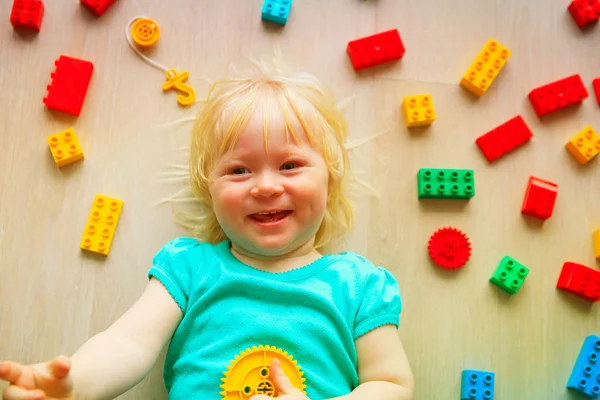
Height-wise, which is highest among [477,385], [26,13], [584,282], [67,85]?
[26,13]

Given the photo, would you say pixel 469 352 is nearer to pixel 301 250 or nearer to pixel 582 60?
pixel 301 250

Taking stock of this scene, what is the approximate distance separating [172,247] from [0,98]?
481 millimetres

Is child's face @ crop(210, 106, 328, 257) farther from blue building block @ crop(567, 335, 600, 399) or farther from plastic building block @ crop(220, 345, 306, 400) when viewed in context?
blue building block @ crop(567, 335, 600, 399)

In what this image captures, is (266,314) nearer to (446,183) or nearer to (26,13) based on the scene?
(446,183)

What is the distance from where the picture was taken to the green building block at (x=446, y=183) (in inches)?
44.8

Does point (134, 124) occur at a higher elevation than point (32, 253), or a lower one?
higher

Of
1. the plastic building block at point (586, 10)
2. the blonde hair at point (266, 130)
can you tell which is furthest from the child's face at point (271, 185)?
the plastic building block at point (586, 10)

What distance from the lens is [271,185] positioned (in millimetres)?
882

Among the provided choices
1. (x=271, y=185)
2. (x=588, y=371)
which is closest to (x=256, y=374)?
(x=271, y=185)

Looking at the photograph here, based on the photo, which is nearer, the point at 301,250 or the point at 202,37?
the point at 301,250

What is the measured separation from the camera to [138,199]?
112 cm

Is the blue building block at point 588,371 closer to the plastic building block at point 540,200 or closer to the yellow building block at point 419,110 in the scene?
the plastic building block at point 540,200

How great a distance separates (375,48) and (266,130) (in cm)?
39

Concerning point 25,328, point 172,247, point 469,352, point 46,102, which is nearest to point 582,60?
point 469,352
